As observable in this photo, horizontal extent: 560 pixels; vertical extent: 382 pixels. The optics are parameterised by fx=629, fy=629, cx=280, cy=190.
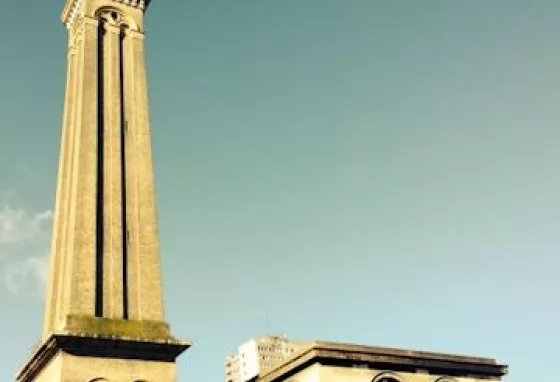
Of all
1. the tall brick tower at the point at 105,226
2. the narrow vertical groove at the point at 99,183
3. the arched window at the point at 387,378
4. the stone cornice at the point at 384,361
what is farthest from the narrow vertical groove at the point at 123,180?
the arched window at the point at 387,378

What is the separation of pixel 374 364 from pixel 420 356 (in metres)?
2.42

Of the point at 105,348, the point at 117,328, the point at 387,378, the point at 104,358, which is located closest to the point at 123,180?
the point at 117,328

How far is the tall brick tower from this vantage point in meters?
28.2

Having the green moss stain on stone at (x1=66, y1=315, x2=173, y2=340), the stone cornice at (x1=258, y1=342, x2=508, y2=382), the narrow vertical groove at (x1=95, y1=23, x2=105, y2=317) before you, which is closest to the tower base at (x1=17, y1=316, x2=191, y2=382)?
the green moss stain on stone at (x1=66, y1=315, x2=173, y2=340)

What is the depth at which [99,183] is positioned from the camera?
34.0 metres

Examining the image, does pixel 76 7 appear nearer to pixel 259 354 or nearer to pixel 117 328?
pixel 117 328

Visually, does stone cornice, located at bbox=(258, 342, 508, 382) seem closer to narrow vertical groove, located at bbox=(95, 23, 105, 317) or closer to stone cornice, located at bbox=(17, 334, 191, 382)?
stone cornice, located at bbox=(17, 334, 191, 382)

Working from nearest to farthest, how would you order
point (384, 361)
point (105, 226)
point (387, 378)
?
point (387, 378) < point (384, 361) < point (105, 226)

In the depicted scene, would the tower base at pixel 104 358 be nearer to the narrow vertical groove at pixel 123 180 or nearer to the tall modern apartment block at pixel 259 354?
Result: the narrow vertical groove at pixel 123 180

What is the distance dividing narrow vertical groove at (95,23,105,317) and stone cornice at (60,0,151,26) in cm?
247

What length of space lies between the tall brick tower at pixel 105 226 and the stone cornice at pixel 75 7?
0.16 meters

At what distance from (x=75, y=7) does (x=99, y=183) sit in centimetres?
1510

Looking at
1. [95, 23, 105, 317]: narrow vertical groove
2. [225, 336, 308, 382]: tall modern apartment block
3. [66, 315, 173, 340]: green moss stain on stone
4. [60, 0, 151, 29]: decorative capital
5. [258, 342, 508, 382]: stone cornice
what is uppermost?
[225, 336, 308, 382]: tall modern apartment block

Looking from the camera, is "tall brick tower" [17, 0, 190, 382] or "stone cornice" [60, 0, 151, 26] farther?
"stone cornice" [60, 0, 151, 26]
